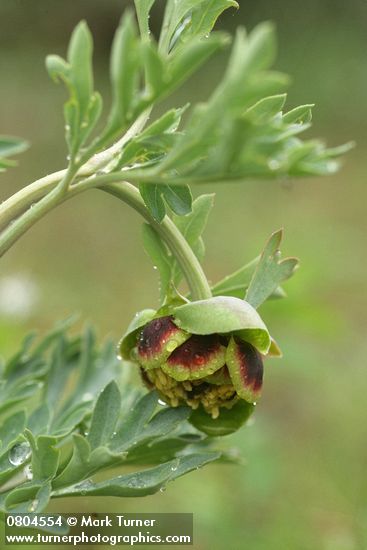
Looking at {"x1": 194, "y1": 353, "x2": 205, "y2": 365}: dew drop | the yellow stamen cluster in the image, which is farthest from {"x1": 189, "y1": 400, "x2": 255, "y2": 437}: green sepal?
{"x1": 194, "y1": 353, "x2": 205, "y2": 365}: dew drop

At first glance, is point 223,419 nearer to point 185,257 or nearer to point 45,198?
point 185,257

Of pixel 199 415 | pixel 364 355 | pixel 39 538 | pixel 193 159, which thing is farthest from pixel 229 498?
pixel 193 159

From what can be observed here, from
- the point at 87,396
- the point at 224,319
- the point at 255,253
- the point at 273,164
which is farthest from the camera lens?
the point at 255,253

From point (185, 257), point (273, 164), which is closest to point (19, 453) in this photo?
point (185, 257)

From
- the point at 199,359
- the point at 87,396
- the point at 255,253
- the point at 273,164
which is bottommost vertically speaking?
the point at 255,253

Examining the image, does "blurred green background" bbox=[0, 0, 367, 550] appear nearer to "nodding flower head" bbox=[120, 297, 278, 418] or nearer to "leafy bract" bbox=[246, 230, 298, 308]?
"leafy bract" bbox=[246, 230, 298, 308]

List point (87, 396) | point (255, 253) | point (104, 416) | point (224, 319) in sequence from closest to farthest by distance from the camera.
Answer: point (224, 319) < point (104, 416) < point (87, 396) < point (255, 253)
